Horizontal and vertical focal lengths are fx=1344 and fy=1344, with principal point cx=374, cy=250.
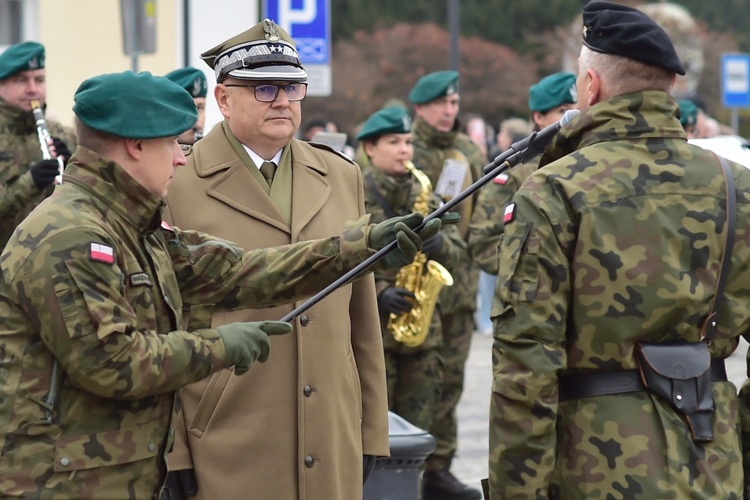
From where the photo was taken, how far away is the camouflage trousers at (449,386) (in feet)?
26.8

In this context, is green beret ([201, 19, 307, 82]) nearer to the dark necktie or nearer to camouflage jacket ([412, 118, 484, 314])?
the dark necktie

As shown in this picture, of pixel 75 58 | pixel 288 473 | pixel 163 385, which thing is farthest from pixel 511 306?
pixel 75 58

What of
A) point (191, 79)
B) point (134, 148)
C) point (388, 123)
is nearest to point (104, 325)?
point (134, 148)

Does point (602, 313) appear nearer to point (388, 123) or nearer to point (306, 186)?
point (306, 186)

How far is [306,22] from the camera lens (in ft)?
32.3

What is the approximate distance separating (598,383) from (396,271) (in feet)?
14.0

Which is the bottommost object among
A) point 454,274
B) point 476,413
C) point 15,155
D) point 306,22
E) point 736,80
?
point 476,413

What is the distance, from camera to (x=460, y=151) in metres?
9.10

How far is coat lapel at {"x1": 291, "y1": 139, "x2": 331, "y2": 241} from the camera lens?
4691 mm

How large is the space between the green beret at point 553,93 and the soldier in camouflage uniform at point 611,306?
420cm

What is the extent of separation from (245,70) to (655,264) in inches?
68.4

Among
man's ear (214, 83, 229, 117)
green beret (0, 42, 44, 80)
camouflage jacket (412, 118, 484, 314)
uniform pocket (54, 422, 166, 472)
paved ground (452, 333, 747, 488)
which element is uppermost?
man's ear (214, 83, 229, 117)

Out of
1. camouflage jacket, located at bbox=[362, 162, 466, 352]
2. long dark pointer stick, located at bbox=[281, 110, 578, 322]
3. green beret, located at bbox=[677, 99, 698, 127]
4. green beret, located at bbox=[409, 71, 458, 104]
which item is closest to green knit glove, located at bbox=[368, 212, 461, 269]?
long dark pointer stick, located at bbox=[281, 110, 578, 322]

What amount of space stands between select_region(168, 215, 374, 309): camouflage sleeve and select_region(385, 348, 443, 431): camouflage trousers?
3.54m
